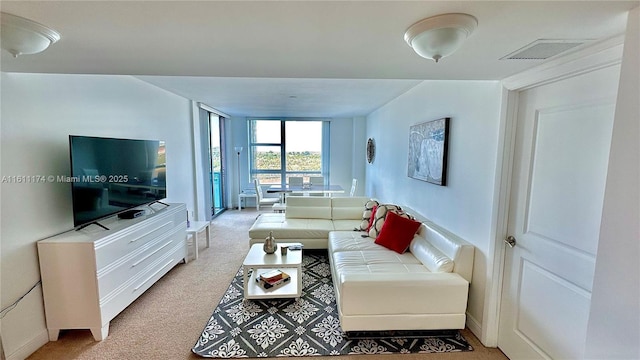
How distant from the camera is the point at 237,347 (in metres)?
1.99

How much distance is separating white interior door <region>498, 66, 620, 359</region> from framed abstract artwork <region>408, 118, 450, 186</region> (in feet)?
2.66

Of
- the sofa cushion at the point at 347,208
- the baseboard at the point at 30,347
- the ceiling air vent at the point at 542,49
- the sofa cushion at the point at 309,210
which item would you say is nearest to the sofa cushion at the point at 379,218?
the sofa cushion at the point at 347,208

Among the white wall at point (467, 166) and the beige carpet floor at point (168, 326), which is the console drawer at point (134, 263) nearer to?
the beige carpet floor at point (168, 326)

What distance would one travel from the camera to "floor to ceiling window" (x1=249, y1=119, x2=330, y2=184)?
7.01 metres

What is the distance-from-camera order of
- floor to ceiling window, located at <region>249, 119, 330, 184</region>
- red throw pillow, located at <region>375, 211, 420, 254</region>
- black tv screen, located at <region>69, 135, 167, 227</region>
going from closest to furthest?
black tv screen, located at <region>69, 135, 167, 227</region>, red throw pillow, located at <region>375, 211, 420, 254</region>, floor to ceiling window, located at <region>249, 119, 330, 184</region>

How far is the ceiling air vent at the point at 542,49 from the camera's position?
126 cm

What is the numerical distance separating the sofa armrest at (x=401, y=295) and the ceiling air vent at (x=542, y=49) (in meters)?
1.55

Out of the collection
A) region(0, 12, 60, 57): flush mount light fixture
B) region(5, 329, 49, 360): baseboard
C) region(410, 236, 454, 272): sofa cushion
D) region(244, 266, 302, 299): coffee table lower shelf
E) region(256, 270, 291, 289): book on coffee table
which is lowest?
region(5, 329, 49, 360): baseboard

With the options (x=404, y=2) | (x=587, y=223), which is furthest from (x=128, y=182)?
(x=587, y=223)

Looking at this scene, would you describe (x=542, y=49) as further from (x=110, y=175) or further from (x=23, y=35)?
(x=110, y=175)

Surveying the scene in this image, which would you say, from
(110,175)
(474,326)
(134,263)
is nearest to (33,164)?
(110,175)

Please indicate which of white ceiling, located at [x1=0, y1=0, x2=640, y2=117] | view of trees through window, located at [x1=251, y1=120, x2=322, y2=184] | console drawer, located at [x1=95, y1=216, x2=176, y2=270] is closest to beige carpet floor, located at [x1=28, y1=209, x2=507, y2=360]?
console drawer, located at [x1=95, y1=216, x2=176, y2=270]

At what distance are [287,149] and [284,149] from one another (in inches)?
3.1

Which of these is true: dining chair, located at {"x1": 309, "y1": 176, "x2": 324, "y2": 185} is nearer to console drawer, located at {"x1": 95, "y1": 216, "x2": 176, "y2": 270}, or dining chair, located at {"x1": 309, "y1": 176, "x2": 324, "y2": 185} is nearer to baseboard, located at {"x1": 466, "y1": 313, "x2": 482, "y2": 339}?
console drawer, located at {"x1": 95, "y1": 216, "x2": 176, "y2": 270}
